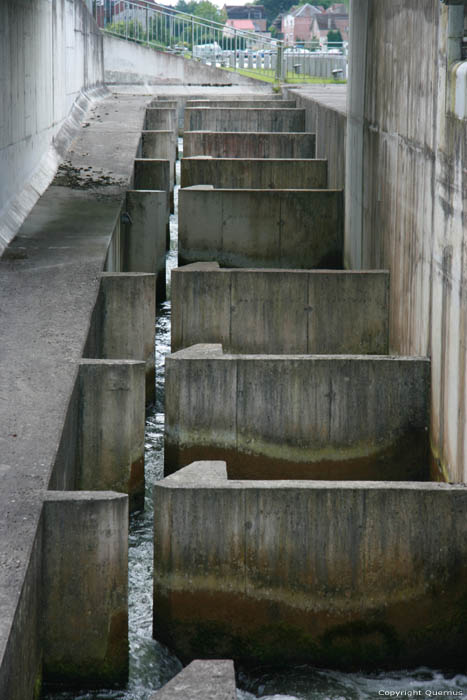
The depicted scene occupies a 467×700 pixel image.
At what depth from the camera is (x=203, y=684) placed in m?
6.00

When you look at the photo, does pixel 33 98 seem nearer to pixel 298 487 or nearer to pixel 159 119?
pixel 298 487

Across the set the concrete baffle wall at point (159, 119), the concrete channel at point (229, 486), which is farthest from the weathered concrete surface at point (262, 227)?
the concrete baffle wall at point (159, 119)

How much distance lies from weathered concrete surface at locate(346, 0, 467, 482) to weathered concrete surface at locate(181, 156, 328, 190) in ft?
18.2

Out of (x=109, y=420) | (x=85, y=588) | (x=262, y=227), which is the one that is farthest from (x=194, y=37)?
(x=85, y=588)

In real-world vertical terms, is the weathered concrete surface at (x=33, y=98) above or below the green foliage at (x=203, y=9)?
below

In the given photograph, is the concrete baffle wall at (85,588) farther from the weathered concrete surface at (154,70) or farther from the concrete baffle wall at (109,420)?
the weathered concrete surface at (154,70)

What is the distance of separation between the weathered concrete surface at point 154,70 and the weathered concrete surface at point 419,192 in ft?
96.8

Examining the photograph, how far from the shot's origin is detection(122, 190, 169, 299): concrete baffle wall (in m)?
18.9

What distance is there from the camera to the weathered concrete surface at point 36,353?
21.0 ft

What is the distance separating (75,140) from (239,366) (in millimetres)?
16676

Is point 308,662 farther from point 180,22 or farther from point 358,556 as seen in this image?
point 180,22

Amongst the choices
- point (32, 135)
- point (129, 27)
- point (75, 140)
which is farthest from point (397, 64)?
point (129, 27)

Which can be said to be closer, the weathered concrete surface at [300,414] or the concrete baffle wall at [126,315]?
the weathered concrete surface at [300,414]

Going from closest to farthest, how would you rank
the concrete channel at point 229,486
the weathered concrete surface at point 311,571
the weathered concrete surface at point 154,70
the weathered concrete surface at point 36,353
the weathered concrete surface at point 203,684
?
1. the weathered concrete surface at point 203,684
2. the weathered concrete surface at point 36,353
3. the concrete channel at point 229,486
4. the weathered concrete surface at point 311,571
5. the weathered concrete surface at point 154,70
